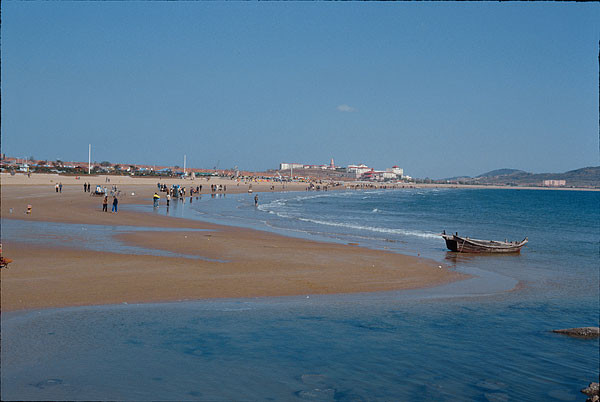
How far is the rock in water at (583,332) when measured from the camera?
10836 millimetres

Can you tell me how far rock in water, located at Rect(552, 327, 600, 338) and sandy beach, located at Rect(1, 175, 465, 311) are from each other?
5000 millimetres

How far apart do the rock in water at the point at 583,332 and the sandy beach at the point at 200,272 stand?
5000 millimetres

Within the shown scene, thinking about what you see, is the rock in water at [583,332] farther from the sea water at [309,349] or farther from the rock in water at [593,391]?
the rock in water at [593,391]

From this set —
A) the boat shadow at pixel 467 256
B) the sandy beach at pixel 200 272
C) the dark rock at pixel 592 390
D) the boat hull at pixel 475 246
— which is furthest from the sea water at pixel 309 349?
the boat hull at pixel 475 246

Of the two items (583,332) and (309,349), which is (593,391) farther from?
(309,349)

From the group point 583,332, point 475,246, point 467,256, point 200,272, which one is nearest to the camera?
point 583,332

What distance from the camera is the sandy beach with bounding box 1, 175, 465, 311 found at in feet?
40.1

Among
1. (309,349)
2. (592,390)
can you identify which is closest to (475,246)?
(592,390)

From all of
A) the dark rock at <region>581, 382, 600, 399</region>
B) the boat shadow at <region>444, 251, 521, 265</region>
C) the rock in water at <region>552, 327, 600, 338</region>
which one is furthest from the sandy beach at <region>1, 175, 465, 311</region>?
the dark rock at <region>581, 382, 600, 399</region>

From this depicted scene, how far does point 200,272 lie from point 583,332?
10.7 metres

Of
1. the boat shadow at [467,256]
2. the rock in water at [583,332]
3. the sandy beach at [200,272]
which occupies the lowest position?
the boat shadow at [467,256]

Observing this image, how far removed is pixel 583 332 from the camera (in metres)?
10.9

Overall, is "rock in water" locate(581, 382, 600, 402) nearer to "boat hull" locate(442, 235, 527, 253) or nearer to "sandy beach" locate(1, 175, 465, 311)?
"sandy beach" locate(1, 175, 465, 311)

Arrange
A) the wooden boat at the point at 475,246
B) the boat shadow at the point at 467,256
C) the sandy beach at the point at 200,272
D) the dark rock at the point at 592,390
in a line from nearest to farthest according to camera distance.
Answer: the dark rock at the point at 592,390 < the sandy beach at the point at 200,272 < the boat shadow at the point at 467,256 < the wooden boat at the point at 475,246
